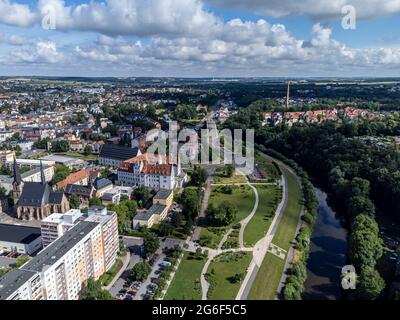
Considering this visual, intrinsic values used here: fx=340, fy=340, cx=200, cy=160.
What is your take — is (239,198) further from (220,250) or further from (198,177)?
(220,250)

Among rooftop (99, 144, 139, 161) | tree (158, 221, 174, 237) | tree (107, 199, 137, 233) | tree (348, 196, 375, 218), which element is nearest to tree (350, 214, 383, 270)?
tree (348, 196, 375, 218)

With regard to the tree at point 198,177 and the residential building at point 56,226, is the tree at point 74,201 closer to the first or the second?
the residential building at point 56,226

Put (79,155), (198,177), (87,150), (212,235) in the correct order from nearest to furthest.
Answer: (212,235) → (198,177) → (79,155) → (87,150)

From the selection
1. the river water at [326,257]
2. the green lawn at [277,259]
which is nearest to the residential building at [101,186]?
the green lawn at [277,259]

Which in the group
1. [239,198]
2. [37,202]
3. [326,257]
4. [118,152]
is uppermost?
[118,152]

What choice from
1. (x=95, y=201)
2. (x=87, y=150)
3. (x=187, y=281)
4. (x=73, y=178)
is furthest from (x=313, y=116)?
(x=187, y=281)
